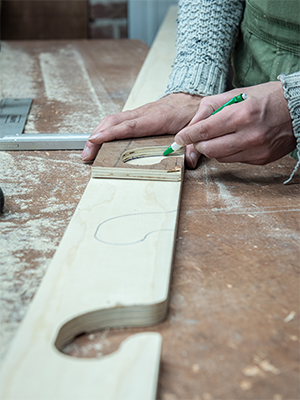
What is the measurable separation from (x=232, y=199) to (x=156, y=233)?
0.23 m

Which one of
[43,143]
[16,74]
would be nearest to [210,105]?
[43,143]

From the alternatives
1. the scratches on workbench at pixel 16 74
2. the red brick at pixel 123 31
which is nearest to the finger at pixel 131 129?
the scratches on workbench at pixel 16 74

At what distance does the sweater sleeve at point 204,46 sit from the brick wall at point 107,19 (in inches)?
83.9

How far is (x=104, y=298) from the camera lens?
541mm

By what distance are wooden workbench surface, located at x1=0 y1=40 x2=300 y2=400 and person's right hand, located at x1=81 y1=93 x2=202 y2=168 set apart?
0.06 metres

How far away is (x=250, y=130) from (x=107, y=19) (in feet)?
8.97

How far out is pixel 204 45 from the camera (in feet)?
3.88

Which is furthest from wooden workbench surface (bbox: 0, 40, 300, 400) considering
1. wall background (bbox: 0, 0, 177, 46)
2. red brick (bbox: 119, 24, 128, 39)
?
red brick (bbox: 119, 24, 128, 39)

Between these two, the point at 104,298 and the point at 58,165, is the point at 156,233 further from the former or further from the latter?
the point at 58,165

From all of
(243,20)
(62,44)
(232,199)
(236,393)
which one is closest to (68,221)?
(232,199)

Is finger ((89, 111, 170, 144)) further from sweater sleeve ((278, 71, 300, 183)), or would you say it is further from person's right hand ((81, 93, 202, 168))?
sweater sleeve ((278, 71, 300, 183))

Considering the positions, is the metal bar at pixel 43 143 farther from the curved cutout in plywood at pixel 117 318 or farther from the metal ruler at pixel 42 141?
the curved cutout in plywood at pixel 117 318

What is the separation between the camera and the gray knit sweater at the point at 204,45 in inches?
45.3

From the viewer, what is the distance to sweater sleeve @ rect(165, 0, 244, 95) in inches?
45.4
